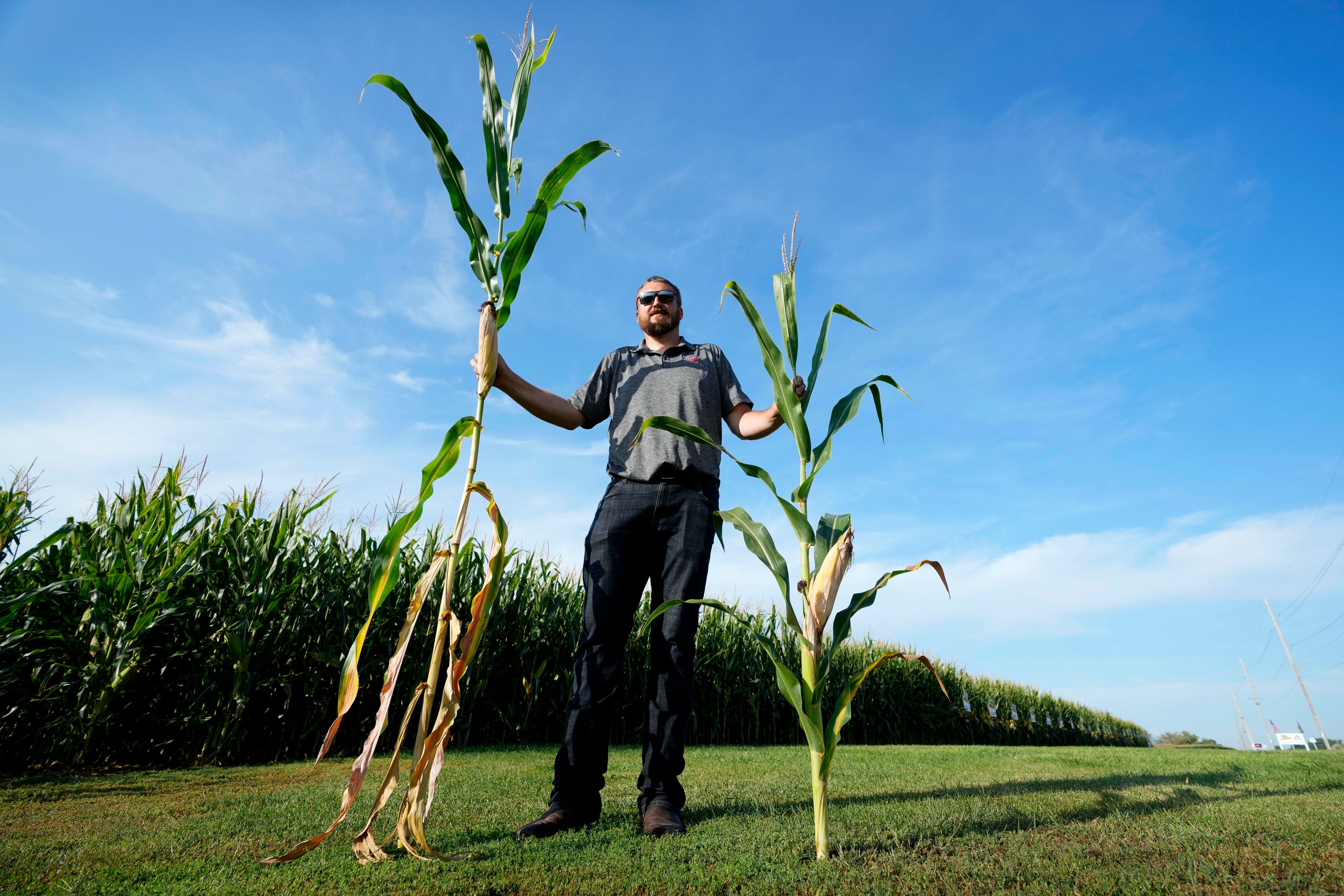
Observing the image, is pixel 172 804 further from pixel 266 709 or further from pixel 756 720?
pixel 756 720

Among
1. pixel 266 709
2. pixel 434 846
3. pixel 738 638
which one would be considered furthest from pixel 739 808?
pixel 738 638

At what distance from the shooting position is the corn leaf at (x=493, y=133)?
2.40 metres

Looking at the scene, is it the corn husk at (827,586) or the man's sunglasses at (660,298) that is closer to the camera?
the corn husk at (827,586)

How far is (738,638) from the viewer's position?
289 inches

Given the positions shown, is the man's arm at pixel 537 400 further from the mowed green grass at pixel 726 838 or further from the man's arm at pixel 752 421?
the mowed green grass at pixel 726 838

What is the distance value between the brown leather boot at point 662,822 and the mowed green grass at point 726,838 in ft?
0.21

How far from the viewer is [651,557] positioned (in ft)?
8.06


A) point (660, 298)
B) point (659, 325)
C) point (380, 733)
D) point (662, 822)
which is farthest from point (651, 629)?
point (660, 298)

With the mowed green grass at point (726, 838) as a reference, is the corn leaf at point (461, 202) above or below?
above

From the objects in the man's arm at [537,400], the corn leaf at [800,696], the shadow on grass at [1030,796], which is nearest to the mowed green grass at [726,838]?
the shadow on grass at [1030,796]

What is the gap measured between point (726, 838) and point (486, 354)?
1.66 m

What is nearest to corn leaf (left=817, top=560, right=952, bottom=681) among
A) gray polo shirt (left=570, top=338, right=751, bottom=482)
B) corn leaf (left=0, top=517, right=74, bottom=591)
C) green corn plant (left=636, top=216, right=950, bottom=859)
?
green corn plant (left=636, top=216, right=950, bottom=859)

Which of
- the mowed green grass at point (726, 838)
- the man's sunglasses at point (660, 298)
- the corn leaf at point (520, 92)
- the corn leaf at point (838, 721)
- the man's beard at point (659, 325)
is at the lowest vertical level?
the mowed green grass at point (726, 838)

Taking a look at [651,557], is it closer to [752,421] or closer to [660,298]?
[752,421]
